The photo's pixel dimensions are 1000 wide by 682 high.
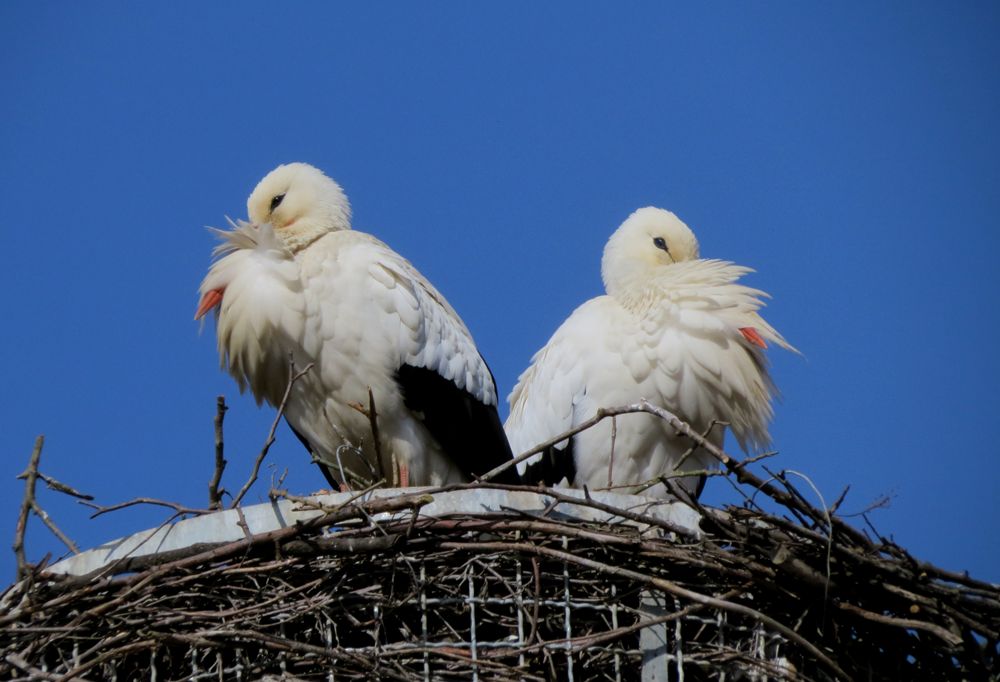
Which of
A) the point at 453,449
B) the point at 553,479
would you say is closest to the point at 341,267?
the point at 453,449

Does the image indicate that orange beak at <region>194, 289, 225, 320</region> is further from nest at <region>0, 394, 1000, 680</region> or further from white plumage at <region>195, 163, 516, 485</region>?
nest at <region>0, 394, 1000, 680</region>

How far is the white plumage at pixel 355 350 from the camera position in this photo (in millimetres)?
5680

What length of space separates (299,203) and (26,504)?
6.00ft

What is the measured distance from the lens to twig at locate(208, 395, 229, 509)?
16.1ft

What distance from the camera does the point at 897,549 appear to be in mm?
4352

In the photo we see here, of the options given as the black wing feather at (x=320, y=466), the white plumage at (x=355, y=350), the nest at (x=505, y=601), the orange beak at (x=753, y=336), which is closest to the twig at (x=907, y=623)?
the nest at (x=505, y=601)

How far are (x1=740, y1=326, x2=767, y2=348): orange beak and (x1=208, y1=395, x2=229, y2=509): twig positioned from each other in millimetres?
1999

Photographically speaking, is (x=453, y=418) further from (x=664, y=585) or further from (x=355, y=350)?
(x=664, y=585)

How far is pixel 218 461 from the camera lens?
4.97 metres

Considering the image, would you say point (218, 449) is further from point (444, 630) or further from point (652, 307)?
point (652, 307)

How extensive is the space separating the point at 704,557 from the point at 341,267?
6.20 ft

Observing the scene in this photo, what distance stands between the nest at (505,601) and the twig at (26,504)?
7cm

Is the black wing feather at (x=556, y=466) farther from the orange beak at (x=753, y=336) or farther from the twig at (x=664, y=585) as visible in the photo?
the twig at (x=664, y=585)

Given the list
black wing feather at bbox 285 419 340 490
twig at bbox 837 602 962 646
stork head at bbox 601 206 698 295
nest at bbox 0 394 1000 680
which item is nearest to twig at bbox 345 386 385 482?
black wing feather at bbox 285 419 340 490
